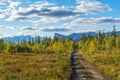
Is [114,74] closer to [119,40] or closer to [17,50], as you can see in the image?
[119,40]

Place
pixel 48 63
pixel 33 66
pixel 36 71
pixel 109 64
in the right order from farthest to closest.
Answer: pixel 48 63 < pixel 109 64 < pixel 33 66 < pixel 36 71

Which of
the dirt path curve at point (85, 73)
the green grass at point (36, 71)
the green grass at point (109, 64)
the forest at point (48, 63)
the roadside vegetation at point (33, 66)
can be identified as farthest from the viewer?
the green grass at point (109, 64)

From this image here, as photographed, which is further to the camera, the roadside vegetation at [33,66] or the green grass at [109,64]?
the green grass at [109,64]

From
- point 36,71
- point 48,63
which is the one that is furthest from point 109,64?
point 36,71

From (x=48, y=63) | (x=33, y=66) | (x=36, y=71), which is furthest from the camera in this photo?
(x=48, y=63)

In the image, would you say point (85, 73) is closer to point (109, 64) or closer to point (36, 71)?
point (36, 71)

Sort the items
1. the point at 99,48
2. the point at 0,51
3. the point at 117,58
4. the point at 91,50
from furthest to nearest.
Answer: the point at 99,48 < the point at 0,51 < the point at 91,50 < the point at 117,58

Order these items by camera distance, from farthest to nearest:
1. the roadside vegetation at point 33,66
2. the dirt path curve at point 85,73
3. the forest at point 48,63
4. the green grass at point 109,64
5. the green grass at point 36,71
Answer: the green grass at point 109,64 → the forest at point 48,63 → the dirt path curve at point 85,73 → the roadside vegetation at point 33,66 → the green grass at point 36,71

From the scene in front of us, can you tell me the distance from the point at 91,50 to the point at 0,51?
42.3 m

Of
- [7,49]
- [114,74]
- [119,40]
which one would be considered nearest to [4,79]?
[114,74]

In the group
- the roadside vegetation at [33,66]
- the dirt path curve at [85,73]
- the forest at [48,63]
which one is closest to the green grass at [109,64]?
the forest at [48,63]

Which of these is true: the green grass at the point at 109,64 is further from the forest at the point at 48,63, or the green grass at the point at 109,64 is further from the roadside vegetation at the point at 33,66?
the roadside vegetation at the point at 33,66

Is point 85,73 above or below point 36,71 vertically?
below

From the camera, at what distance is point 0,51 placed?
128 meters
